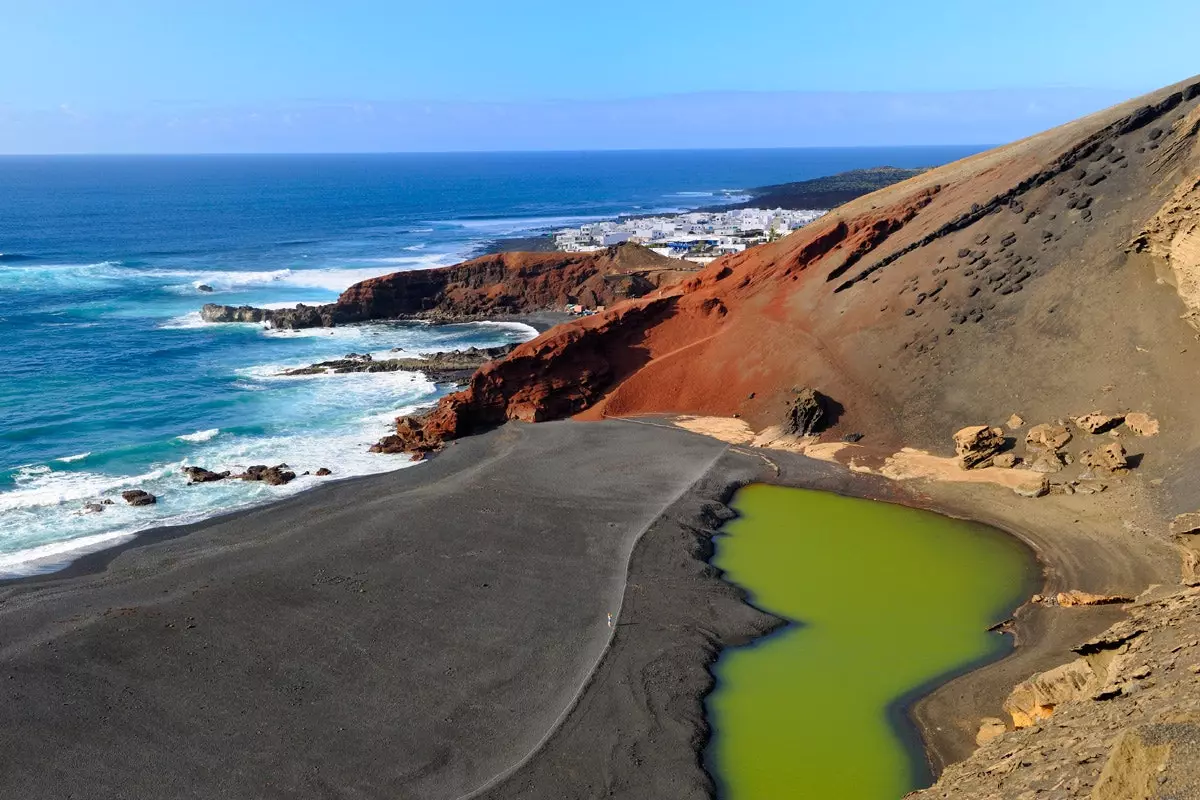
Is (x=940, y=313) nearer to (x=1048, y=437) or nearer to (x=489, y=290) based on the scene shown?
(x=1048, y=437)

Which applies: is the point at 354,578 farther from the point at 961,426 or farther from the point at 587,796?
the point at 961,426

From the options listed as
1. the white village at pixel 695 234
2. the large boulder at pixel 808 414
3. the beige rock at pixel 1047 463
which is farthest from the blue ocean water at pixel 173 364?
the beige rock at pixel 1047 463

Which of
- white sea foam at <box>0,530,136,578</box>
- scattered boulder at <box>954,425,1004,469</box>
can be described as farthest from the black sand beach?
scattered boulder at <box>954,425,1004,469</box>

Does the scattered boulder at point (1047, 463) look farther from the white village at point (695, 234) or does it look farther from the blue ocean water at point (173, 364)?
the white village at point (695, 234)

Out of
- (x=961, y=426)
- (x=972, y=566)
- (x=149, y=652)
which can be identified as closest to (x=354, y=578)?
(x=149, y=652)

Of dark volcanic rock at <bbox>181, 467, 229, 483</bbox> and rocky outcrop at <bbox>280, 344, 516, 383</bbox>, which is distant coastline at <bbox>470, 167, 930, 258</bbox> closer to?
rocky outcrop at <bbox>280, 344, 516, 383</bbox>

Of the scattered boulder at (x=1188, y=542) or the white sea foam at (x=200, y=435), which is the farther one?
the white sea foam at (x=200, y=435)
